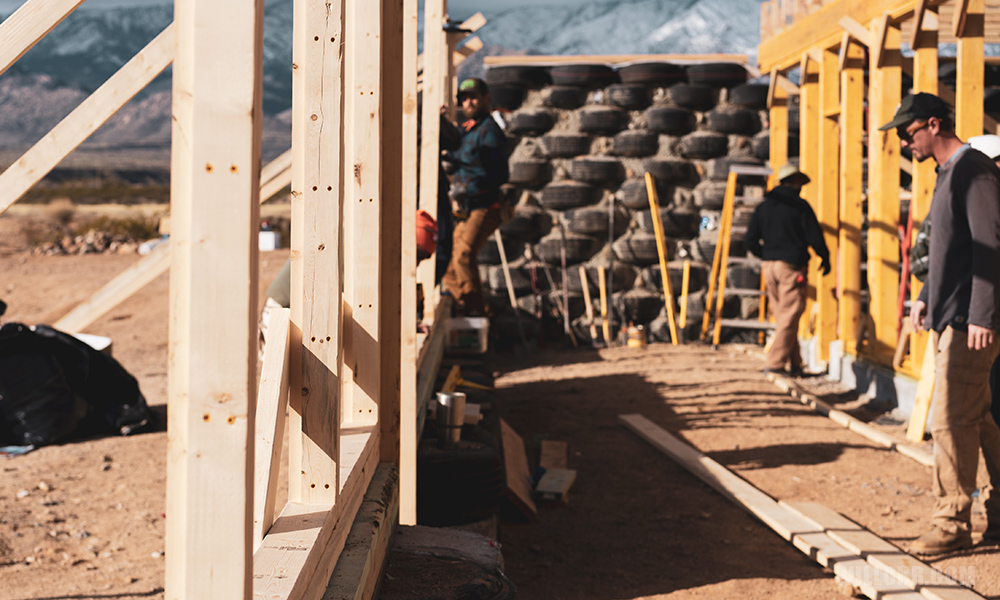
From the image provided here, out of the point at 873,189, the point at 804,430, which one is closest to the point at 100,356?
the point at 804,430

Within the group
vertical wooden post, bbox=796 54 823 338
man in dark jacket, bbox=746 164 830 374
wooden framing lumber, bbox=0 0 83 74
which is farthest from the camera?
vertical wooden post, bbox=796 54 823 338

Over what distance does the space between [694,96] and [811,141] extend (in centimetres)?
152

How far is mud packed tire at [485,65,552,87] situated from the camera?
9.56 metres

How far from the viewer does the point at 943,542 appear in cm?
365

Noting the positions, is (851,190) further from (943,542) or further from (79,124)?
(79,124)

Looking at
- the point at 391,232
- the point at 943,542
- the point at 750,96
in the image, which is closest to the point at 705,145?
the point at 750,96

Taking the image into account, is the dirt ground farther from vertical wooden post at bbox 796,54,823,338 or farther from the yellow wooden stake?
the yellow wooden stake

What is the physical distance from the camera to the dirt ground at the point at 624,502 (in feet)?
11.3

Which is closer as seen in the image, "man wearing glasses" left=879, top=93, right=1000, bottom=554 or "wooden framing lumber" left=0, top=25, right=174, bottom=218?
"wooden framing lumber" left=0, top=25, right=174, bottom=218

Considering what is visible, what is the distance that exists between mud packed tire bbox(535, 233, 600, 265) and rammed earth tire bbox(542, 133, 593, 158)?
921mm

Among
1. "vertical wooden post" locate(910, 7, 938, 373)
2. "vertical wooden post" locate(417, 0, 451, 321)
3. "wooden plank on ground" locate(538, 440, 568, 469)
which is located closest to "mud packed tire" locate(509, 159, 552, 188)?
"vertical wooden post" locate(417, 0, 451, 321)

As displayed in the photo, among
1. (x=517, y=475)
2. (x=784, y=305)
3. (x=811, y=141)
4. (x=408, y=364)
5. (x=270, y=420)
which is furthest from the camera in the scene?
(x=811, y=141)

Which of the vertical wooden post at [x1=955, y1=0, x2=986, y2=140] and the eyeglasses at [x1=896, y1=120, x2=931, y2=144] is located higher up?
the vertical wooden post at [x1=955, y1=0, x2=986, y2=140]

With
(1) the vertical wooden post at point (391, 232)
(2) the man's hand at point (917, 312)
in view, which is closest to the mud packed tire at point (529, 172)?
(2) the man's hand at point (917, 312)
